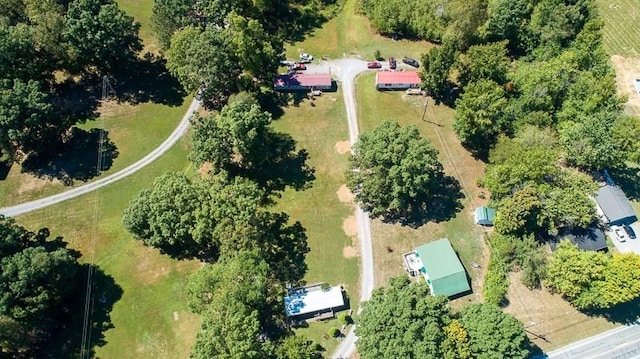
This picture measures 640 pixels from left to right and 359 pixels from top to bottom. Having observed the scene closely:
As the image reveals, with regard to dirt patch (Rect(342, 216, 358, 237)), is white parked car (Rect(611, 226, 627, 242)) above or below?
below

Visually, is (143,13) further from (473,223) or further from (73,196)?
(473,223)

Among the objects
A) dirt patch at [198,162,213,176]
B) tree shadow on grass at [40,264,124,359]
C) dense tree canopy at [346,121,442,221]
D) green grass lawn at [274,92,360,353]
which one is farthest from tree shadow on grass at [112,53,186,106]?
dense tree canopy at [346,121,442,221]

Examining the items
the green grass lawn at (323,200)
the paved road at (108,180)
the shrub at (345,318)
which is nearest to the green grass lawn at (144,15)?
the paved road at (108,180)

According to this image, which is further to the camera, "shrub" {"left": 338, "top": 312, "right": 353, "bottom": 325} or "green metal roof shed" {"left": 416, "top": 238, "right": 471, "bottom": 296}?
"green metal roof shed" {"left": 416, "top": 238, "right": 471, "bottom": 296}

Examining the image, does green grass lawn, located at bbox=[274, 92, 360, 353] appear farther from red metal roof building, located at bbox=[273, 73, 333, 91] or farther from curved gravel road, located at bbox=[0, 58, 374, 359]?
red metal roof building, located at bbox=[273, 73, 333, 91]

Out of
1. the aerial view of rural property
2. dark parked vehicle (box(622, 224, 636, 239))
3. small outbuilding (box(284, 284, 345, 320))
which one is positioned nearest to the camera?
the aerial view of rural property

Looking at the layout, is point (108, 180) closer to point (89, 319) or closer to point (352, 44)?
point (89, 319)
